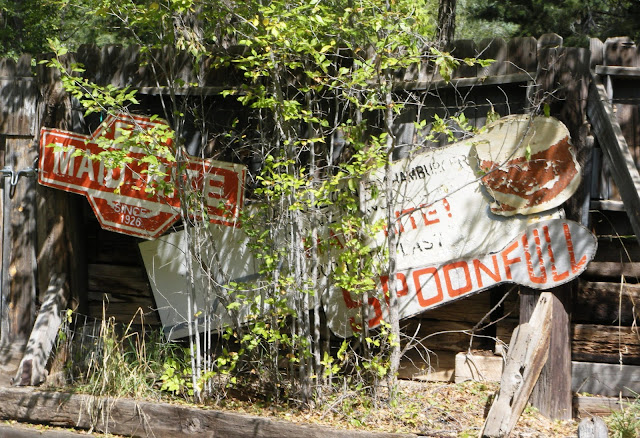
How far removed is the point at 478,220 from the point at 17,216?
12.8 feet

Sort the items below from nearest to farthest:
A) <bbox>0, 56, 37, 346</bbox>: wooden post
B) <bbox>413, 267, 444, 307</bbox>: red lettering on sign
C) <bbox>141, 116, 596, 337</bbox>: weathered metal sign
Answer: <bbox>141, 116, 596, 337</bbox>: weathered metal sign
<bbox>413, 267, 444, 307</bbox>: red lettering on sign
<bbox>0, 56, 37, 346</bbox>: wooden post

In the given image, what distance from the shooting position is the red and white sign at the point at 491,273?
540 centimetres

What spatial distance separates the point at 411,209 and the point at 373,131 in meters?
0.70

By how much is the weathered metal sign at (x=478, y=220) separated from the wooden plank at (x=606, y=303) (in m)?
0.32

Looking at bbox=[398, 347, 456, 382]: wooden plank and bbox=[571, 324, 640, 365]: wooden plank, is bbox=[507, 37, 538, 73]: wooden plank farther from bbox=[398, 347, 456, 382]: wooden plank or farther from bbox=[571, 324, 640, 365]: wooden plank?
bbox=[398, 347, 456, 382]: wooden plank

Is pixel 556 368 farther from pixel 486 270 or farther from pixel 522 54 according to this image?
pixel 522 54

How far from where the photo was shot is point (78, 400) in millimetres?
5781

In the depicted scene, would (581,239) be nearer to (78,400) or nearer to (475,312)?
(475,312)

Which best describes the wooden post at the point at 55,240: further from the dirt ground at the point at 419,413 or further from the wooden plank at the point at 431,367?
the wooden plank at the point at 431,367

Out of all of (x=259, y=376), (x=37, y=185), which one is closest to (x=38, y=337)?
(x=37, y=185)

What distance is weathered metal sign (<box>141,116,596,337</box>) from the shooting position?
5418mm

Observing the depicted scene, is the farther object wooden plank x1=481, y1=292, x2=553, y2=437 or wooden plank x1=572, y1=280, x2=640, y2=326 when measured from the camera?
wooden plank x1=572, y1=280, x2=640, y2=326

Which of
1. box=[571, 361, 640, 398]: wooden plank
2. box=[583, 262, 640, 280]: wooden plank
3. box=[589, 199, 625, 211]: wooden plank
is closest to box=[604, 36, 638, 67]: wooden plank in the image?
box=[589, 199, 625, 211]: wooden plank

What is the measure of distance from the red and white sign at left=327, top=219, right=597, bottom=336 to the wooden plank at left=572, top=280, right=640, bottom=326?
12.5 inches
